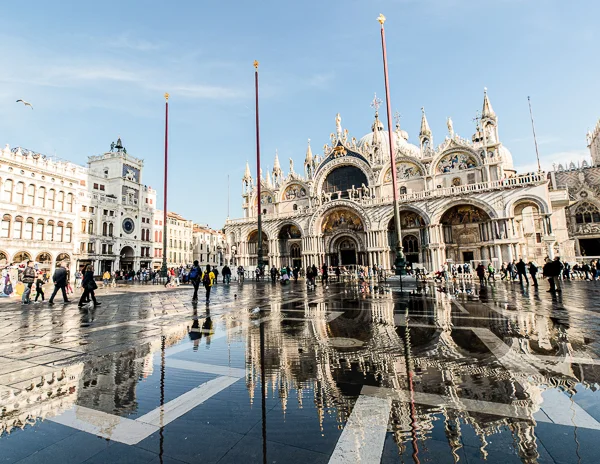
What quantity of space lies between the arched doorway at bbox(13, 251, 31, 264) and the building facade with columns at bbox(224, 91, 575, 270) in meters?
22.4

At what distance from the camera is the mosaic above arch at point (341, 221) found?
3669 cm

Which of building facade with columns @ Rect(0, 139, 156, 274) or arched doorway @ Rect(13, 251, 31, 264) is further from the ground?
building facade with columns @ Rect(0, 139, 156, 274)

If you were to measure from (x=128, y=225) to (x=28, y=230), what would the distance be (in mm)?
14301

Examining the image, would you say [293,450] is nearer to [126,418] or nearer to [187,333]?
[126,418]

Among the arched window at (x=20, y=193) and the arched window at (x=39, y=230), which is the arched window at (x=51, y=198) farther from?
the arched window at (x=20, y=193)

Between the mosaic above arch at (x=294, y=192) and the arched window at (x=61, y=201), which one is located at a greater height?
the mosaic above arch at (x=294, y=192)

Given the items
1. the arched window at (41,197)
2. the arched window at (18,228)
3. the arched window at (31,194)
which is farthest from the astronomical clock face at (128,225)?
the arched window at (18,228)

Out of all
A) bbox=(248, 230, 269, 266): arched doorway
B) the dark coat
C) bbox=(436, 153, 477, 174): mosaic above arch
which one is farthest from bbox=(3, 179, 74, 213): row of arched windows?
bbox=(436, 153, 477, 174): mosaic above arch

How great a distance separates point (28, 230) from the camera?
1356 inches

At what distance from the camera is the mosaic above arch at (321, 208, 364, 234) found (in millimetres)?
36688

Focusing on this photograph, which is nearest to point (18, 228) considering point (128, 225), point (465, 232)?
point (128, 225)

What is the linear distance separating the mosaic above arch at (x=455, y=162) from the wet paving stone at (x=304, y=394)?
101 feet

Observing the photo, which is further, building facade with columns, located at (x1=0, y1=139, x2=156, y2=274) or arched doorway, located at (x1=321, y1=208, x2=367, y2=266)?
Result: arched doorway, located at (x1=321, y1=208, x2=367, y2=266)

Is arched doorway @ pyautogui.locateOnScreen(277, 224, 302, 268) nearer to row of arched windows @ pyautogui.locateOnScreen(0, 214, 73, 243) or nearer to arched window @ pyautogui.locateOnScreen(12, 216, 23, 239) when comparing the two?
row of arched windows @ pyautogui.locateOnScreen(0, 214, 73, 243)
